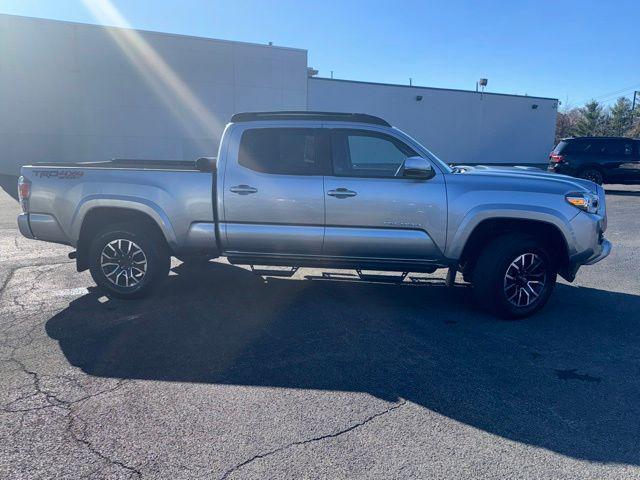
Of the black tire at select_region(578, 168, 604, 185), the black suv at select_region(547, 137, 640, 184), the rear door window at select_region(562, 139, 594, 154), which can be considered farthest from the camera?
the rear door window at select_region(562, 139, 594, 154)

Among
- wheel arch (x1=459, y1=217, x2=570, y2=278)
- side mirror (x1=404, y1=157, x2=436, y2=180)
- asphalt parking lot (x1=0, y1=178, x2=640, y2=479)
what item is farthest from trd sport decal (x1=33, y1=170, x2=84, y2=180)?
wheel arch (x1=459, y1=217, x2=570, y2=278)

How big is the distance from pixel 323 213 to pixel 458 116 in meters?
24.4

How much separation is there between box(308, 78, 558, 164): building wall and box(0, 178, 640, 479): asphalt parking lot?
19.4 meters

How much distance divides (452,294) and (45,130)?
19030mm

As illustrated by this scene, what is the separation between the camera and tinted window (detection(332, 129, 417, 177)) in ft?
16.7

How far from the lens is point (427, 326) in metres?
4.71

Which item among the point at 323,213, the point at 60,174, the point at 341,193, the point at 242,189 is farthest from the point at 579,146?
the point at 60,174

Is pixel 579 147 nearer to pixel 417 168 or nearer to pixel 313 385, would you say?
pixel 417 168

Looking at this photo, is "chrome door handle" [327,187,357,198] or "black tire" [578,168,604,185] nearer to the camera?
"chrome door handle" [327,187,357,198]

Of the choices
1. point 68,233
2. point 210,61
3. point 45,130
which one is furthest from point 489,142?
point 68,233

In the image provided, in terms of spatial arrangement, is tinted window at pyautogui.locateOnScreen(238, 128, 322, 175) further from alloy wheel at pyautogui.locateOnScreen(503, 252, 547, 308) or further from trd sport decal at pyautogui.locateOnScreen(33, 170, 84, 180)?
alloy wheel at pyautogui.locateOnScreen(503, 252, 547, 308)

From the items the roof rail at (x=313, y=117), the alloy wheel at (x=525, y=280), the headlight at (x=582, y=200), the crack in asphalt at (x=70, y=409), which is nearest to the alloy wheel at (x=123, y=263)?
the crack in asphalt at (x=70, y=409)

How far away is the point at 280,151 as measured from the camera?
5145 millimetres

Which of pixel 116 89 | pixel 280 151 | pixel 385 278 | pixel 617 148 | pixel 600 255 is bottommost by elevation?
pixel 385 278
